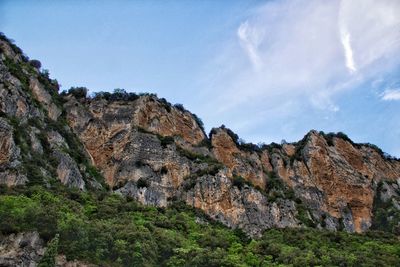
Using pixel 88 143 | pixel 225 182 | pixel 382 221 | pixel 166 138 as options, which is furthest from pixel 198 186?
pixel 382 221

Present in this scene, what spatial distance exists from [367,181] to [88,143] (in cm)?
5168

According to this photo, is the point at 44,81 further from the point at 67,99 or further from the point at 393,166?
the point at 393,166

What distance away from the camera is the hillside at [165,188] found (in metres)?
42.4

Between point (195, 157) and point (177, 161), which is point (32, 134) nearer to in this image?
point (177, 161)

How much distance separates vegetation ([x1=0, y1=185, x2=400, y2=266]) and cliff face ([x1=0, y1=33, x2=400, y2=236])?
16.8 ft

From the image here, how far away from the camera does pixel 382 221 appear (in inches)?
3425

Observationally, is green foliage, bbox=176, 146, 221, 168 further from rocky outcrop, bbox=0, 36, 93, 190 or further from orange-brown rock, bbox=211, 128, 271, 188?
rocky outcrop, bbox=0, 36, 93, 190

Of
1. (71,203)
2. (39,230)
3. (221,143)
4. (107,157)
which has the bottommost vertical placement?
(39,230)

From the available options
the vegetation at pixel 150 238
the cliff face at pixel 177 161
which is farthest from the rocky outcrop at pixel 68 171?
the vegetation at pixel 150 238

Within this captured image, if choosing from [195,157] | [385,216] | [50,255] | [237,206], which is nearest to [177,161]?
[195,157]

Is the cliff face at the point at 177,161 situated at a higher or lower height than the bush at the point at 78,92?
lower

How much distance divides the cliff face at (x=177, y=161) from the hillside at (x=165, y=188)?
22cm

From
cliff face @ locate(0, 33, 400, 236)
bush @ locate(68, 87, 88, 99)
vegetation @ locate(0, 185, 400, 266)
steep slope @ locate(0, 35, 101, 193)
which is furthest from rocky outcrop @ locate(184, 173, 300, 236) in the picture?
bush @ locate(68, 87, 88, 99)

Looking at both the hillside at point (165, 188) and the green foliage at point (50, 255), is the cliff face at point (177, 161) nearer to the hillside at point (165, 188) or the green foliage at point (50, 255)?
the hillside at point (165, 188)
